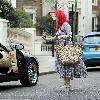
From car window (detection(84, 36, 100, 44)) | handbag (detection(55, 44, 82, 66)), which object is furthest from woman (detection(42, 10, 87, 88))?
car window (detection(84, 36, 100, 44))

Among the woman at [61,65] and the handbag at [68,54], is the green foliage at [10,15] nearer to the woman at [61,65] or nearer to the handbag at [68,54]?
the woman at [61,65]

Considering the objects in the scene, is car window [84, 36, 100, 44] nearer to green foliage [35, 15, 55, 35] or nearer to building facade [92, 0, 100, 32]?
green foliage [35, 15, 55, 35]

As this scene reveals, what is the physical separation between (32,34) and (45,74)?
562 inches

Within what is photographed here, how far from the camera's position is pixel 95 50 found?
20.7m

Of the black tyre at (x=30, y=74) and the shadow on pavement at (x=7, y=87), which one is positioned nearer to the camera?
the shadow on pavement at (x=7, y=87)

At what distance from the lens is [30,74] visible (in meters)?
13.9

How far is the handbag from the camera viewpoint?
12297 mm

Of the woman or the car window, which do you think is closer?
the woman

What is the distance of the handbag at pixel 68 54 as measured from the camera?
1230 centimetres

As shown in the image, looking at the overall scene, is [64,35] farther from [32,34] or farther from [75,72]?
[32,34]

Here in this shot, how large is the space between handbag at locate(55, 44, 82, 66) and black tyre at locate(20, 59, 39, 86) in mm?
1486

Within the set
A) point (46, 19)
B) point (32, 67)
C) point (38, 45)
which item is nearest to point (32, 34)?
point (38, 45)

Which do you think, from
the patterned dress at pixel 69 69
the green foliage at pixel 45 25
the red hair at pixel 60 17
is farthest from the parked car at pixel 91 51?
the green foliage at pixel 45 25

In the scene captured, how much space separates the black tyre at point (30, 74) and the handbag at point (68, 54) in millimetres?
1486
